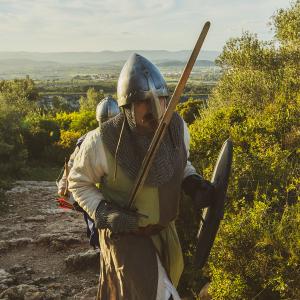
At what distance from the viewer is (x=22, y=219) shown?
10.4m

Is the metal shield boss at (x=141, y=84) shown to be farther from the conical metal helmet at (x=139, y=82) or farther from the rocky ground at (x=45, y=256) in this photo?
the rocky ground at (x=45, y=256)

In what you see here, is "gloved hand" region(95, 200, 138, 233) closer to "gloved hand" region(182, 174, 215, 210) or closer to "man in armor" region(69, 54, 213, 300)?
"man in armor" region(69, 54, 213, 300)

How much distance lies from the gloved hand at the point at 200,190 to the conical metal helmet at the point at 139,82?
0.65 metres

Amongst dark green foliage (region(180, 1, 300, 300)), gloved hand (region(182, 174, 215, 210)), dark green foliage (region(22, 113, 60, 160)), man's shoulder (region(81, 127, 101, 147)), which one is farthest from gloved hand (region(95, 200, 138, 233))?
dark green foliage (region(22, 113, 60, 160))

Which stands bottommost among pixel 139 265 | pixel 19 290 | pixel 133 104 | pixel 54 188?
pixel 54 188

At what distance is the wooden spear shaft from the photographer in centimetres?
230

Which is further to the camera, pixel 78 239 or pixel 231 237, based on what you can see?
pixel 78 239

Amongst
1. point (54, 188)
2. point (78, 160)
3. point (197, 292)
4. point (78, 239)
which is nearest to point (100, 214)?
point (78, 160)

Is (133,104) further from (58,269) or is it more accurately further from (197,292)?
(58,269)

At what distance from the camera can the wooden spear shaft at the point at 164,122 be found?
7.56ft

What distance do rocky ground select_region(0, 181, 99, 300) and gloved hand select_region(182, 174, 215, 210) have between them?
3.29 metres

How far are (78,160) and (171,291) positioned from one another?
1001 millimetres

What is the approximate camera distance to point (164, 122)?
8.05 ft

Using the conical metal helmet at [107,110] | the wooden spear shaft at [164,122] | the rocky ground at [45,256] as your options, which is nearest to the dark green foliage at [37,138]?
the rocky ground at [45,256]
